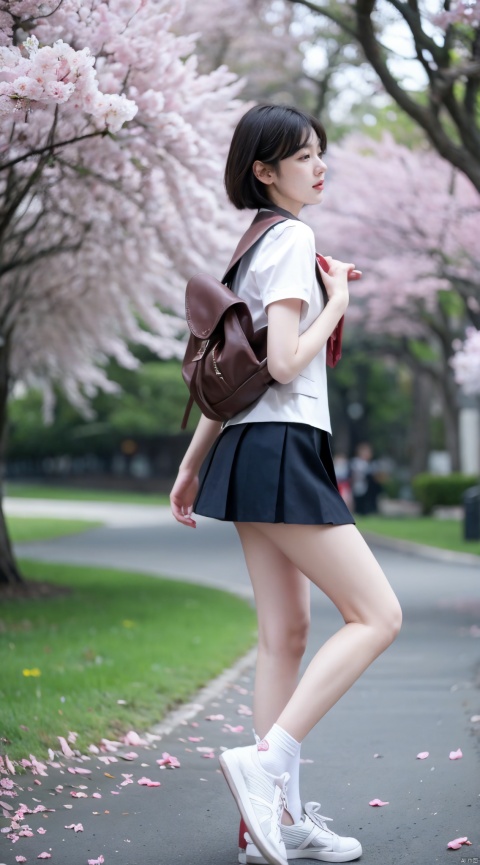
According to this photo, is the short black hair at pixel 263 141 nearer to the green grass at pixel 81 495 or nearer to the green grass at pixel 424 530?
the green grass at pixel 424 530

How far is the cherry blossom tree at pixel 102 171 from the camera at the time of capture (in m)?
5.21

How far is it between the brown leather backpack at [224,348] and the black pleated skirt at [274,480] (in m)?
0.10

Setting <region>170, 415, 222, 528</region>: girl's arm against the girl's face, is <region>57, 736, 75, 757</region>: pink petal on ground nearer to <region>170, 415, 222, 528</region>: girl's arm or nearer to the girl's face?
<region>170, 415, 222, 528</region>: girl's arm

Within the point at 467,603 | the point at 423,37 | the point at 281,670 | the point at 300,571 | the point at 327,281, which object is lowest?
the point at 467,603

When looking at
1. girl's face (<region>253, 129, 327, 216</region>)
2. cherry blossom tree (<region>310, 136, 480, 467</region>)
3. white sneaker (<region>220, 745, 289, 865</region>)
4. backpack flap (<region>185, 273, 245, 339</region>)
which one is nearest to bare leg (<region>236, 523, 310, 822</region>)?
white sneaker (<region>220, 745, 289, 865</region>)

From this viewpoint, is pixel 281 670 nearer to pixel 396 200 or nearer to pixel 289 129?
pixel 289 129

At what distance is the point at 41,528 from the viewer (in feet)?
87.6

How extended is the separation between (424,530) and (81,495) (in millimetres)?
26585

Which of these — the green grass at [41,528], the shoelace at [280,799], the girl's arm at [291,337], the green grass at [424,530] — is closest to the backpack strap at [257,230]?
the girl's arm at [291,337]

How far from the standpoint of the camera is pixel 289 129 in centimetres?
341

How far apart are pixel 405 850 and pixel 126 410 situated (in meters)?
41.7

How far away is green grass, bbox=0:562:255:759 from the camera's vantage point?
5281 millimetres

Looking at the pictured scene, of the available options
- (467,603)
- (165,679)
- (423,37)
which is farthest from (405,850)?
(467,603)

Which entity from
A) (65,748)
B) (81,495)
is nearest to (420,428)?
(81,495)
